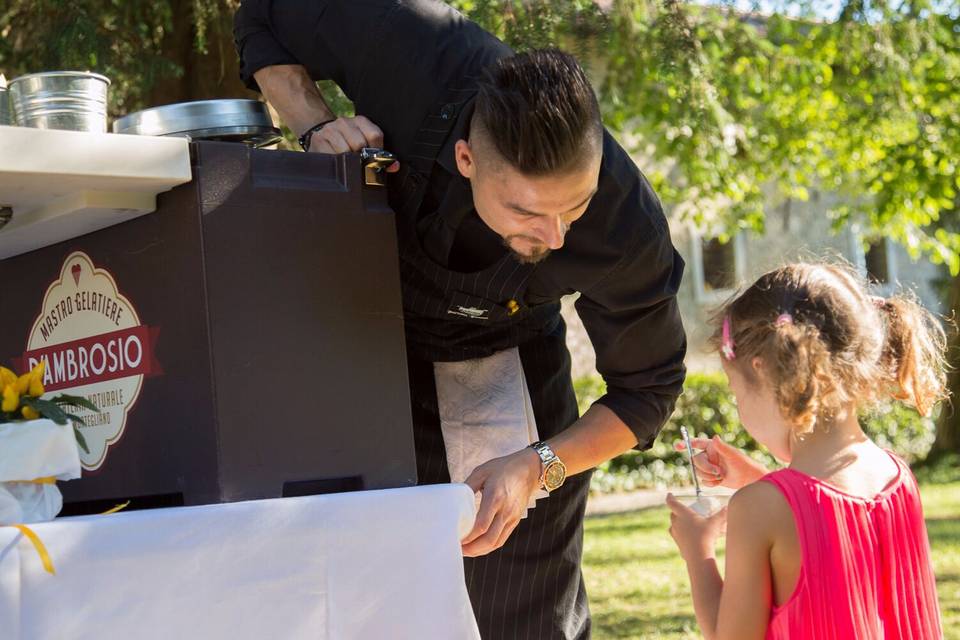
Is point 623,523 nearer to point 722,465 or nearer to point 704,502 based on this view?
point 722,465

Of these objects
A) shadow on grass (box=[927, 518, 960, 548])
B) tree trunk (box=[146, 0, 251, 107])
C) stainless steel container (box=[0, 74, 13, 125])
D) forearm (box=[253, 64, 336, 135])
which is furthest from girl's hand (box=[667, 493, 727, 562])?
shadow on grass (box=[927, 518, 960, 548])

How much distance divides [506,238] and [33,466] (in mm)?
777

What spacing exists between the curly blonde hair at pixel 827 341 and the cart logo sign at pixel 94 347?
0.93 metres

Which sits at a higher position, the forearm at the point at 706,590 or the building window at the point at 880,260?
the building window at the point at 880,260

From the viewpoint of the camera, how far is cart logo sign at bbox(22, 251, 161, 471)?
1430 millimetres

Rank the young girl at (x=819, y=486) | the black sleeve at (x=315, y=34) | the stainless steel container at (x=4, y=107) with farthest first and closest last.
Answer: the black sleeve at (x=315, y=34) < the young girl at (x=819, y=486) < the stainless steel container at (x=4, y=107)

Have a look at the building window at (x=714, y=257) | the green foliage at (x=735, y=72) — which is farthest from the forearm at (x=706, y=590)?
the building window at (x=714, y=257)

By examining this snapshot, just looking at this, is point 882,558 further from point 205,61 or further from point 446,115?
point 205,61

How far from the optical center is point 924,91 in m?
7.10

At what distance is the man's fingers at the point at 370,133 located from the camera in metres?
1.67

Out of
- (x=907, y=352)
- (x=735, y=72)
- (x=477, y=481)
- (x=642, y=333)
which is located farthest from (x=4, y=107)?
(x=735, y=72)

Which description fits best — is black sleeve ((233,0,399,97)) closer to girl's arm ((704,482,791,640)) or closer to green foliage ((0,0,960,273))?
girl's arm ((704,482,791,640))

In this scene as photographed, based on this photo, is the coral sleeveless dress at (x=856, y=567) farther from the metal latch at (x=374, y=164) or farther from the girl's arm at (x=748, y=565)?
the metal latch at (x=374, y=164)

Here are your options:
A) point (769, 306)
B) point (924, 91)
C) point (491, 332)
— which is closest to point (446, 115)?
point (491, 332)
